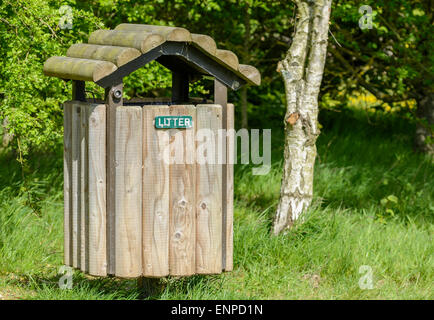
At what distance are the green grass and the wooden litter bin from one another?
1.50 ft

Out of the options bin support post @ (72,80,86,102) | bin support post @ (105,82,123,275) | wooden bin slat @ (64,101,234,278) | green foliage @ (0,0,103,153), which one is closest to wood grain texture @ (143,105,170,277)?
wooden bin slat @ (64,101,234,278)

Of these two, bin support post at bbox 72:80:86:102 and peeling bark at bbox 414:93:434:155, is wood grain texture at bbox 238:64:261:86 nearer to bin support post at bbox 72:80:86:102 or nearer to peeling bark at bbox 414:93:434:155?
bin support post at bbox 72:80:86:102

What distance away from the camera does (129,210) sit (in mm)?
4352

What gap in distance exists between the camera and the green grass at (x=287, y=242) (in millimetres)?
5156

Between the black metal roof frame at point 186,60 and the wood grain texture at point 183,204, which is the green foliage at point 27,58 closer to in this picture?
the black metal roof frame at point 186,60

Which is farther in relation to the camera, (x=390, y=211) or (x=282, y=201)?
(x=390, y=211)

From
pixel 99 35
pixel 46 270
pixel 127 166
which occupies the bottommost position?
pixel 46 270

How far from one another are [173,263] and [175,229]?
0.21 m

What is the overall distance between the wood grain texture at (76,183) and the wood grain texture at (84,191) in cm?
4

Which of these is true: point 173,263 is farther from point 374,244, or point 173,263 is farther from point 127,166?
point 374,244

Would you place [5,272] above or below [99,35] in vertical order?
below

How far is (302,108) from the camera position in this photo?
6.04 metres

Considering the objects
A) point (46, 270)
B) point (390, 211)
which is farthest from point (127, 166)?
point (390, 211)

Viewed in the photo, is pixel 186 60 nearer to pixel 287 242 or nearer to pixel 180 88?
pixel 180 88
